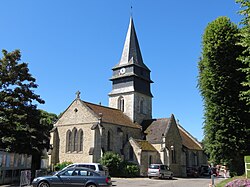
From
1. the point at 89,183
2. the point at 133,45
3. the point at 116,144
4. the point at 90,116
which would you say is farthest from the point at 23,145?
the point at 133,45

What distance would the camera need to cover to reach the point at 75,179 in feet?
49.5

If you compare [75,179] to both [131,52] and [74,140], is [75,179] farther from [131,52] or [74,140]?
[131,52]

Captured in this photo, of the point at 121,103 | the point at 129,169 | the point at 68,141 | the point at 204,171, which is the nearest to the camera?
the point at 129,169

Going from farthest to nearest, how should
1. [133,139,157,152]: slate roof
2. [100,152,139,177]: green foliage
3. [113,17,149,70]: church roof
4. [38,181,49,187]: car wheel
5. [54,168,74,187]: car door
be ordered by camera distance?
[113,17,149,70]: church roof < [133,139,157,152]: slate roof < [100,152,139,177]: green foliage < [38,181,49,187]: car wheel < [54,168,74,187]: car door

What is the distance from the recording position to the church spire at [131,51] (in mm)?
44281

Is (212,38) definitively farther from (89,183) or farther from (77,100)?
(77,100)

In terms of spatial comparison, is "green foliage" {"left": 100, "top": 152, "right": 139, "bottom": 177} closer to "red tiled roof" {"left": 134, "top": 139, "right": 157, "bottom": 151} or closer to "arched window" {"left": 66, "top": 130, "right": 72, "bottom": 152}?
"red tiled roof" {"left": 134, "top": 139, "right": 157, "bottom": 151}

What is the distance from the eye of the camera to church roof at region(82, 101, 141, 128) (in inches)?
1404

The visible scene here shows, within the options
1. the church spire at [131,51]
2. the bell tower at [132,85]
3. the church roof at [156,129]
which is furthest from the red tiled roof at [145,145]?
the church spire at [131,51]

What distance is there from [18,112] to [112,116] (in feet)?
54.3

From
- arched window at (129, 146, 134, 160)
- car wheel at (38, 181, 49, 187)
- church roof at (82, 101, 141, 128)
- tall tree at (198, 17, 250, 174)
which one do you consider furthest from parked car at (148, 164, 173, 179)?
car wheel at (38, 181, 49, 187)

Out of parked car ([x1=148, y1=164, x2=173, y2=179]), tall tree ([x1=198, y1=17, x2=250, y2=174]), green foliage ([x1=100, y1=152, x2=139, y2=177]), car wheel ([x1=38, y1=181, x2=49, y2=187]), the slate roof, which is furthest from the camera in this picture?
the slate roof

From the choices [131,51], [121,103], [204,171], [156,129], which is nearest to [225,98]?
[156,129]

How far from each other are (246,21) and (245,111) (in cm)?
782
